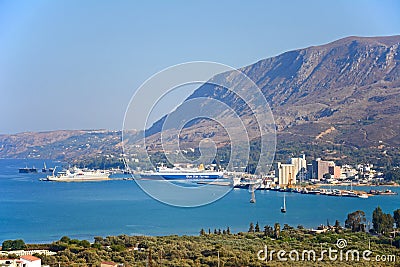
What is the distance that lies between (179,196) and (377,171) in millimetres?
19964

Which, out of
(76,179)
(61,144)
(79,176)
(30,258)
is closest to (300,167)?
(76,179)

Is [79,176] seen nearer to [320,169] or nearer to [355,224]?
[320,169]

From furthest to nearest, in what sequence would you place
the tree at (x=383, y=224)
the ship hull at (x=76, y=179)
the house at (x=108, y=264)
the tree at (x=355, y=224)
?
the ship hull at (x=76, y=179) < the tree at (x=355, y=224) < the tree at (x=383, y=224) < the house at (x=108, y=264)

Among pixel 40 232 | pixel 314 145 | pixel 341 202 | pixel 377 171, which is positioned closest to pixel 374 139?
pixel 314 145

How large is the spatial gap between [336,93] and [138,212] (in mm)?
31328

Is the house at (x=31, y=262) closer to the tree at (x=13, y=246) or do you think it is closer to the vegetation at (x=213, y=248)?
the vegetation at (x=213, y=248)

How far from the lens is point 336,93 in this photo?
46.4 meters

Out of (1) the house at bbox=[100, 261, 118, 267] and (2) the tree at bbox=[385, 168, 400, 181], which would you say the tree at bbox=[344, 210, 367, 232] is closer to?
(1) the house at bbox=[100, 261, 118, 267]

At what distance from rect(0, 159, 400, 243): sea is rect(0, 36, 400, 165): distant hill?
7.48 meters

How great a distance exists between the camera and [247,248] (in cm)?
818

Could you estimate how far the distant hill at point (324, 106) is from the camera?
34938 mm

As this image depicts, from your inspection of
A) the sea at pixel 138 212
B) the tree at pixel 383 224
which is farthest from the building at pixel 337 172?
the tree at pixel 383 224

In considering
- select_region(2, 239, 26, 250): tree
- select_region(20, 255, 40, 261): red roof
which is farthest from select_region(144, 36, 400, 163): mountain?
select_region(20, 255, 40, 261): red roof

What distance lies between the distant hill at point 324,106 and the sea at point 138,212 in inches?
295
